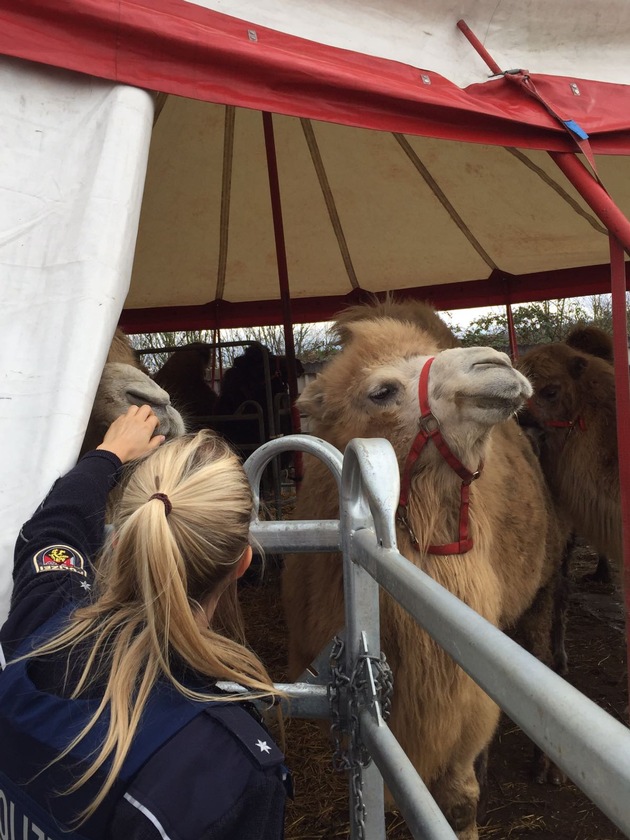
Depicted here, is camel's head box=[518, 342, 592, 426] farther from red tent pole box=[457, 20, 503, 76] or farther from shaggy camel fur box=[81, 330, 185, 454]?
shaggy camel fur box=[81, 330, 185, 454]

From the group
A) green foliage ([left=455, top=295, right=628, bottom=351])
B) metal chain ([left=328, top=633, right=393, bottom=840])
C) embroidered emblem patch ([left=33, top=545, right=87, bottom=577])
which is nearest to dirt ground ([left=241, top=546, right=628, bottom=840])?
metal chain ([left=328, top=633, right=393, bottom=840])

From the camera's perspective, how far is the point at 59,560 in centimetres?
132

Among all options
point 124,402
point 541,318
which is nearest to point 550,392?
point 124,402

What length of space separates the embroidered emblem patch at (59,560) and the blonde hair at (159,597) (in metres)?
0.09

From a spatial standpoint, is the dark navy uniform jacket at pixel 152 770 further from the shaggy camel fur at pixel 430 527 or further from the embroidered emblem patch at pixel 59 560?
the shaggy camel fur at pixel 430 527

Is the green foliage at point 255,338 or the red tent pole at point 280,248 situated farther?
the green foliage at point 255,338

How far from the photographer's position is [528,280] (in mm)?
7363

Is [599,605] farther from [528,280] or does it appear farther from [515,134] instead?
[515,134]

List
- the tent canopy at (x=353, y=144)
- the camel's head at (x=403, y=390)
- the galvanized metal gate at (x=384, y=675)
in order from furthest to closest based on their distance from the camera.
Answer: the camel's head at (x=403, y=390) < the tent canopy at (x=353, y=144) < the galvanized metal gate at (x=384, y=675)

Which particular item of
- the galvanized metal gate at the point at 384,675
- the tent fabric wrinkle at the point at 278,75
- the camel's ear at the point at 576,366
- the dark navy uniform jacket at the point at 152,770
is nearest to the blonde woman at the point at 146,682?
the dark navy uniform jacket at the point at 152,770

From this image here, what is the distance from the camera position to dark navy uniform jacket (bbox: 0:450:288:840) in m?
0.85

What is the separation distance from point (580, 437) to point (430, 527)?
219cm

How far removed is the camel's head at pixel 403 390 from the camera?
217 centimetres

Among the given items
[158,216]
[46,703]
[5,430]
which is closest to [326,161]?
[158,216]
